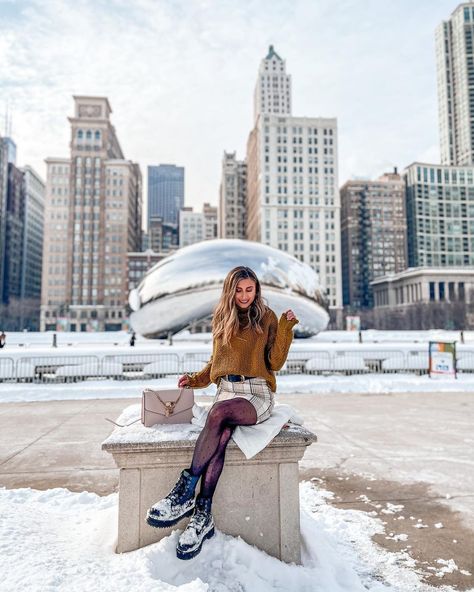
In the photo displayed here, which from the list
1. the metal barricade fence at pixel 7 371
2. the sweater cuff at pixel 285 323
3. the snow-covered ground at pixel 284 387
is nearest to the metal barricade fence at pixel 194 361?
the snow-covered ground at pixel 284 387

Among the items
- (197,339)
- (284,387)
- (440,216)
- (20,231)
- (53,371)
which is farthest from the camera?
(440,216)

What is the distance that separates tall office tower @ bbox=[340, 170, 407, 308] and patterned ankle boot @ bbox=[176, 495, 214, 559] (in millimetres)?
127245

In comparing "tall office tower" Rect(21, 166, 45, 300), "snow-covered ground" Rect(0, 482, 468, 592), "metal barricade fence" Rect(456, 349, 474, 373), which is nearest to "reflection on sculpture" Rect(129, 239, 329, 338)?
"metal barricade fence" Rect(456, 349, 474, 373)

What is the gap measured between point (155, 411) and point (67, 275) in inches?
3914

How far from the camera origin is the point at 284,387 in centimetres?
1143

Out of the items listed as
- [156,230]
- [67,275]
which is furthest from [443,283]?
[156,230]

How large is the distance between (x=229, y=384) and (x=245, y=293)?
0.61m

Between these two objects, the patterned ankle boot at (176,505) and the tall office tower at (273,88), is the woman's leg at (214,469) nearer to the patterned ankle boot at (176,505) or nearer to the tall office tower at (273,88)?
the patterned ankle boot at (176,505)

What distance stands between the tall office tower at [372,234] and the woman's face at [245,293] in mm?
126726

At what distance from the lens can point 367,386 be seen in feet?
38.1

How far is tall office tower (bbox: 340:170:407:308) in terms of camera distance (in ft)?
409

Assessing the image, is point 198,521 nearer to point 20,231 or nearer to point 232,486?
point 232,486

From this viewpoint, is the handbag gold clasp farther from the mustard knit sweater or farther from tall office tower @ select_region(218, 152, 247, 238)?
tall office tower @ select_region(218, 152, 247, 238)

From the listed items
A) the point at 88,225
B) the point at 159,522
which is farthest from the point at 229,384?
the point at 88,225
